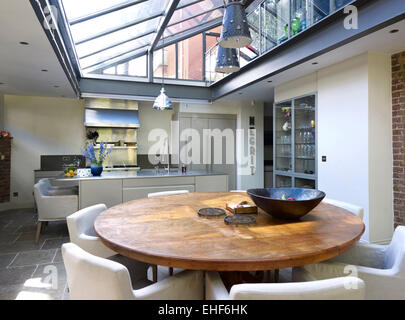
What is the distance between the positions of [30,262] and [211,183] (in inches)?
110

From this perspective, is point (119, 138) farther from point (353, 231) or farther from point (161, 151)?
point (353, 231)

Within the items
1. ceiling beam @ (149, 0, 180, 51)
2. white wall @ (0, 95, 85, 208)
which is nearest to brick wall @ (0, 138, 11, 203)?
white wall @ (0, 95, 85, 208)

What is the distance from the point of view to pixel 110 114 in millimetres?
6410

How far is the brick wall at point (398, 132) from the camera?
11.2ft

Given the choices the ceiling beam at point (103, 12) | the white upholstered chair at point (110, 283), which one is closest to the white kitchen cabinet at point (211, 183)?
the ceiling beam at point (103, 12)

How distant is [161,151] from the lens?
750 cm

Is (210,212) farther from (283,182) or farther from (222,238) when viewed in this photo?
(283,182)

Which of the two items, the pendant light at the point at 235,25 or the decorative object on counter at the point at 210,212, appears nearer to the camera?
the decorative object on counter at the point at 210,212

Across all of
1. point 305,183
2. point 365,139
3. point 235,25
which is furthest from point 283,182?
point 235,25

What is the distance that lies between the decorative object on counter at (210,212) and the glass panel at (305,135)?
3085 millimetres

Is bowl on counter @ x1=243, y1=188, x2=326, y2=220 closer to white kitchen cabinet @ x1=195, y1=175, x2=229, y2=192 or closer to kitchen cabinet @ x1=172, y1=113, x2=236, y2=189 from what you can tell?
white kitchen cabinet @ x1=195, y1=175, x2=229, y2=192

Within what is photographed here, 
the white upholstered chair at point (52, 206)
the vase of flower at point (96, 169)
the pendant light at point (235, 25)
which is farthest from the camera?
the vase of flower at point (96, 169)

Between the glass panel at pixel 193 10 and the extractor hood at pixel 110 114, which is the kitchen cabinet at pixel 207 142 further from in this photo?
the glass panel at pixel 193 10
